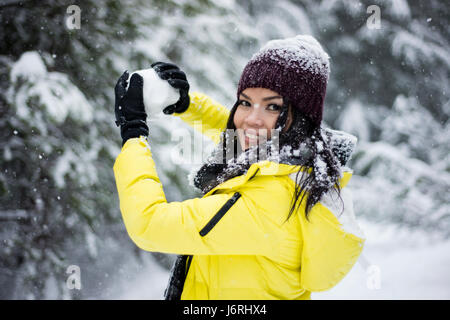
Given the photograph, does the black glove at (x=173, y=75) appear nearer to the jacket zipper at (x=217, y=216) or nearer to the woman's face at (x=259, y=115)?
the woman's face at (x=259, y=115)

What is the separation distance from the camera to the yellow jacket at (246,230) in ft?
3.88

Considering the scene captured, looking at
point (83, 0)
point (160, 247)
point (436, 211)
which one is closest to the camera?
point (160, 247)

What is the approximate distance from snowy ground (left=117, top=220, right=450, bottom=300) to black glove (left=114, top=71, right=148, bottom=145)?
10.5ft

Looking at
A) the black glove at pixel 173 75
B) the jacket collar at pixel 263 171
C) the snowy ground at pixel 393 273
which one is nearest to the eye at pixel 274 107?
the jacket collar at pixel 263 171

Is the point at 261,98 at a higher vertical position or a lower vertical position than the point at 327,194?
higher

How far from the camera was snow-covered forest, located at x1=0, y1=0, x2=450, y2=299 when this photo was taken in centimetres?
293

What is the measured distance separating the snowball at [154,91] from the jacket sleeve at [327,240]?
825mm

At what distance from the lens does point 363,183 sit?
521 centimetres

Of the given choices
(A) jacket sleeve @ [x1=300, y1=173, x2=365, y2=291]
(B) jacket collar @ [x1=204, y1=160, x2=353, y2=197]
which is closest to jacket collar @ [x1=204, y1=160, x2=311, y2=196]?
(B) jacket collar @ [x1=204, y1=160, x2=353, y2=197]

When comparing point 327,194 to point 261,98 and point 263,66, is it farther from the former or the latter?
point 263,66

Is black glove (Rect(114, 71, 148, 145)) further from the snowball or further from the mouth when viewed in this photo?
the mouth

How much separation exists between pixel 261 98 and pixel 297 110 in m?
0.18
